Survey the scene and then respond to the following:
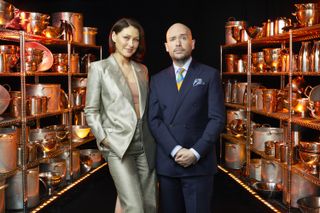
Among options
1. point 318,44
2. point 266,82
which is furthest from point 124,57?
point 266,82

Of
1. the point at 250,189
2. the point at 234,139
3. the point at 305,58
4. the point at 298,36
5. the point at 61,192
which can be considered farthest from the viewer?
the point at 234,139

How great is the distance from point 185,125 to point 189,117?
0.19 ft

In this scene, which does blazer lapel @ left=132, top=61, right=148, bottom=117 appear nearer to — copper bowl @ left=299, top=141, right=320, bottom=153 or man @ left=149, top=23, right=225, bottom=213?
man @ left=149, top=23, right=225, bottom=213

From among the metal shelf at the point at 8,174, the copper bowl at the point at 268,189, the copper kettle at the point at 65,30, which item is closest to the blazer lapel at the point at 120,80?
the metal shelf at the point at 8,174

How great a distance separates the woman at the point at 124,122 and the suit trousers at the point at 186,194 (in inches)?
6.9

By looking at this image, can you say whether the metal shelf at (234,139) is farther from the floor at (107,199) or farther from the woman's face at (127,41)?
the woman's face at (127,41)

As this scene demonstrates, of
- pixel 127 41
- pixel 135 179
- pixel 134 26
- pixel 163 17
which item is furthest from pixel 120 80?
pixel 163 17

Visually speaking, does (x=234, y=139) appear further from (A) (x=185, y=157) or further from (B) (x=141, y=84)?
(A) (x=185, y=157)

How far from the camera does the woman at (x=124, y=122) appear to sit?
3197mm

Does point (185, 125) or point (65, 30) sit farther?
point (65, 30)

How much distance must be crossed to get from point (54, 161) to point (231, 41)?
2.96 metres

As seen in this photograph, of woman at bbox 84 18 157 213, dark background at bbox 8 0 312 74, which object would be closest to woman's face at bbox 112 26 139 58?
woman at bbox 84 18 157 213

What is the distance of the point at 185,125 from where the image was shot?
310 centimetres

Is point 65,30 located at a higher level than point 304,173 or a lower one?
higher
